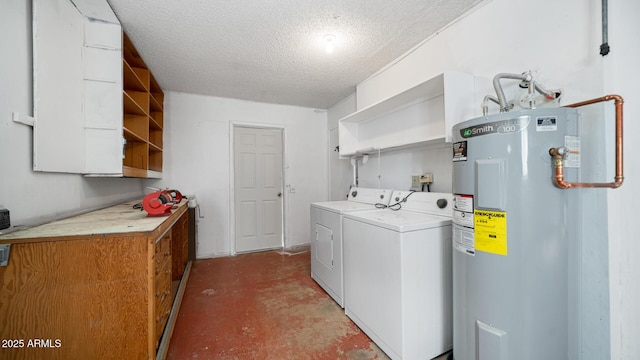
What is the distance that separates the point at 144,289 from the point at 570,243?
2019 millimetres

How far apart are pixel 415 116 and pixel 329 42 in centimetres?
106

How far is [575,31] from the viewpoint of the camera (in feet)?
4.10

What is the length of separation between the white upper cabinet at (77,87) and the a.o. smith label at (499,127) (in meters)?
2.34

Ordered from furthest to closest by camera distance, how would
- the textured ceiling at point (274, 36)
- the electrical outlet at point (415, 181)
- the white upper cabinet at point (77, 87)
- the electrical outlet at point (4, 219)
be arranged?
the electrical outlet at point (415, 181)
the textured ceiling at point (274, 36)
the white upper cabinet at point (77, 87)
the electrical outlet at point (4, 219)

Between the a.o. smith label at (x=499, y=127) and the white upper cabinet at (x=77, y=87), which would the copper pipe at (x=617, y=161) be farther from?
the white upper cabinet at (x=77, y=87)

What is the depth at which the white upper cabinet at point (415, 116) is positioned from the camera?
165cm

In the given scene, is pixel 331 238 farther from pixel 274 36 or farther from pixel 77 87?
pixel 77 87

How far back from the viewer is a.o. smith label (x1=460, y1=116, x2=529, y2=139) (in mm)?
1037

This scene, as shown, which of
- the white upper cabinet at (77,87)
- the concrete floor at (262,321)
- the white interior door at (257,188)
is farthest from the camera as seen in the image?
the white interior door at (257,188)

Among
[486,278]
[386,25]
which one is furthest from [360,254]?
[386,25]

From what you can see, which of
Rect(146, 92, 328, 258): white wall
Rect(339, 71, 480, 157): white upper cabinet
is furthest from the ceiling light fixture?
Rect(146, 92, 328, 258): white wall

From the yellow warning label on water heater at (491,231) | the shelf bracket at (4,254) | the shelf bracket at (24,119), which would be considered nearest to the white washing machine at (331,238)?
the yellow warning label on water heater at (491,231)

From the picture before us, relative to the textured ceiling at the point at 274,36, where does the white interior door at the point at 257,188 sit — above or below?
below

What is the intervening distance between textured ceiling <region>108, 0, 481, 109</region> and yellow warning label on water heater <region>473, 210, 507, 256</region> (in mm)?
1561
